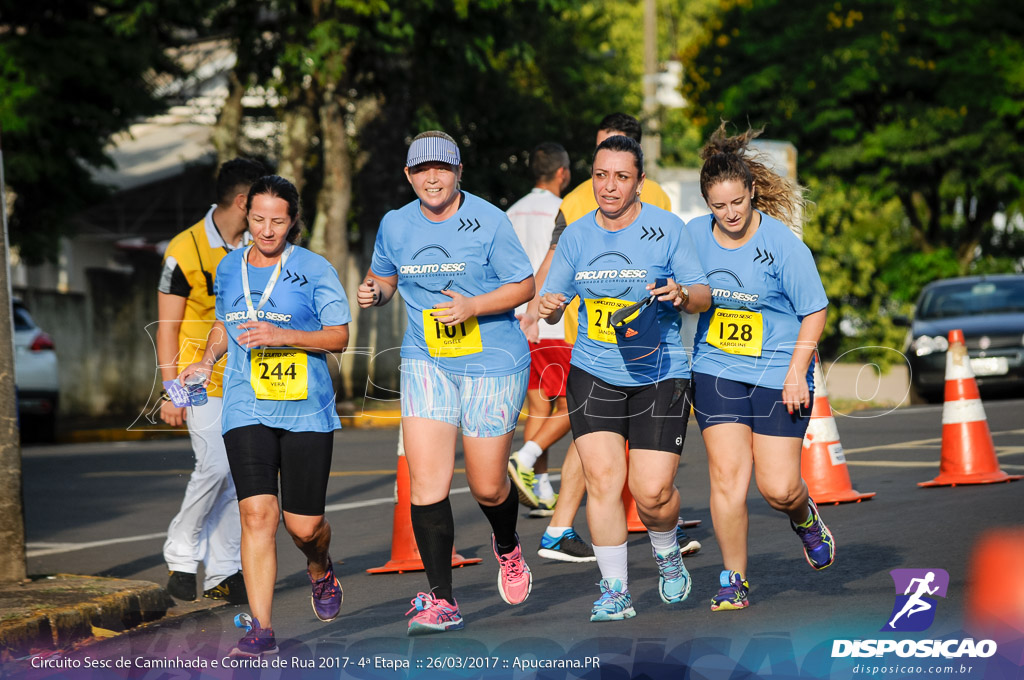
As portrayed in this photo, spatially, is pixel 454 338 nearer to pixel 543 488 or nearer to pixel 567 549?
pixel 567 549

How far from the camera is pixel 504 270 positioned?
6297 millimetres

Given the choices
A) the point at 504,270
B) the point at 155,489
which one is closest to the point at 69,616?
the point at 504,270

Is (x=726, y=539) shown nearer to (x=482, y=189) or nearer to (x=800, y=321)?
(x=800, y=321)

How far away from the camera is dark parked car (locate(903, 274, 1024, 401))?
59.9ft

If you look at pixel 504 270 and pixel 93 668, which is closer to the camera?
pixel 93 668

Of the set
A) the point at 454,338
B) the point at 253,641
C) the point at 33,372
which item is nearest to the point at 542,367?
the point at 454,338

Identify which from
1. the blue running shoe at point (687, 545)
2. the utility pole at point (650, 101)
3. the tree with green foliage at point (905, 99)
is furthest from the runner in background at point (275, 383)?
the tree with green foliage at point (905, 99)

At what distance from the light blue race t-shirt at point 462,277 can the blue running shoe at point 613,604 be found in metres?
1.06

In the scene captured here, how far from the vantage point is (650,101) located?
95.7 feet

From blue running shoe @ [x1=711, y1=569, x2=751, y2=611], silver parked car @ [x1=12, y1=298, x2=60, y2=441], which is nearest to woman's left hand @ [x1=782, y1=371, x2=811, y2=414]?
blue running shoe @ [x1=711, y1=569, x2=751, y2=611]

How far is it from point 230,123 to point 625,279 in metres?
15.7

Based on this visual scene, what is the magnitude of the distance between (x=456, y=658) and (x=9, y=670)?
6.21 feet

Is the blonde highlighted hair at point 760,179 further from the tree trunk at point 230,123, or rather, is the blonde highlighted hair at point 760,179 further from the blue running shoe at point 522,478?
the tree trunk at point 230,123

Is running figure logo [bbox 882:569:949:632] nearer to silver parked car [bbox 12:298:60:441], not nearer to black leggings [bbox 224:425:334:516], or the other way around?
black leggings [bbox 224:425:334:516]
